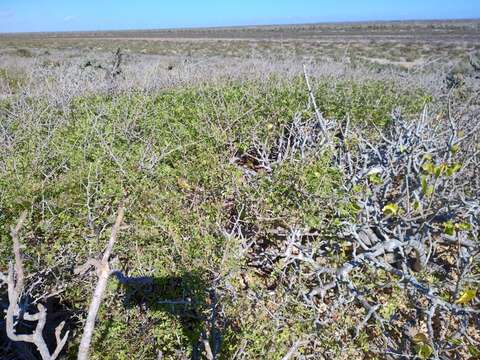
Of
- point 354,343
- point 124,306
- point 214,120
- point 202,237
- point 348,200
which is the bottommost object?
point 354,343

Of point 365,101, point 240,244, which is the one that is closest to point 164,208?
point 240,244

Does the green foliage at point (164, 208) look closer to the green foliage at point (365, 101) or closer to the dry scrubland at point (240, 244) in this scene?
the dry scrubland at point (240, 244)

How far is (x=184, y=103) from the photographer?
5.50m

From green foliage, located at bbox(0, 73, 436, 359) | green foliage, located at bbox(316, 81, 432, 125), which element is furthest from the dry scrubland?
green foliage, located at bbox(316, 81, 432, 125)

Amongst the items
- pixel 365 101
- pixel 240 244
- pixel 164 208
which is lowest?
pixel 240 244

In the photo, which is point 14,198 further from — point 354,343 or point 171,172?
point 354,343

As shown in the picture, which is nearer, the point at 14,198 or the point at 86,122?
the point at 14,198

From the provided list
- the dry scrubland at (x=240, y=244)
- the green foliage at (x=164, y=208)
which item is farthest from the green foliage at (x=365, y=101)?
the dry scrubland at (x=240, y=244)

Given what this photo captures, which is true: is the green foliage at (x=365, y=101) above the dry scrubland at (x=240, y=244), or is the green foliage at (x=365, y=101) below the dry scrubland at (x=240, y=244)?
above

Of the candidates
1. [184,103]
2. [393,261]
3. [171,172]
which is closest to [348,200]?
[393,261]

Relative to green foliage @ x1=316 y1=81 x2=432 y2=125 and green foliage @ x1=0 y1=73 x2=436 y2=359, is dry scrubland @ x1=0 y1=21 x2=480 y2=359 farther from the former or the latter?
green foliage @ x1=316 y1=81 x2=432 y2=125

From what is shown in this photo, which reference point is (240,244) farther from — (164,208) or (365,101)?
(365,101)

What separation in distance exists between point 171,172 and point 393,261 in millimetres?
2092

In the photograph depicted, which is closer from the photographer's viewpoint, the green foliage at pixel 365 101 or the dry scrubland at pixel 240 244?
the dry scrubland at pixel 240 244
